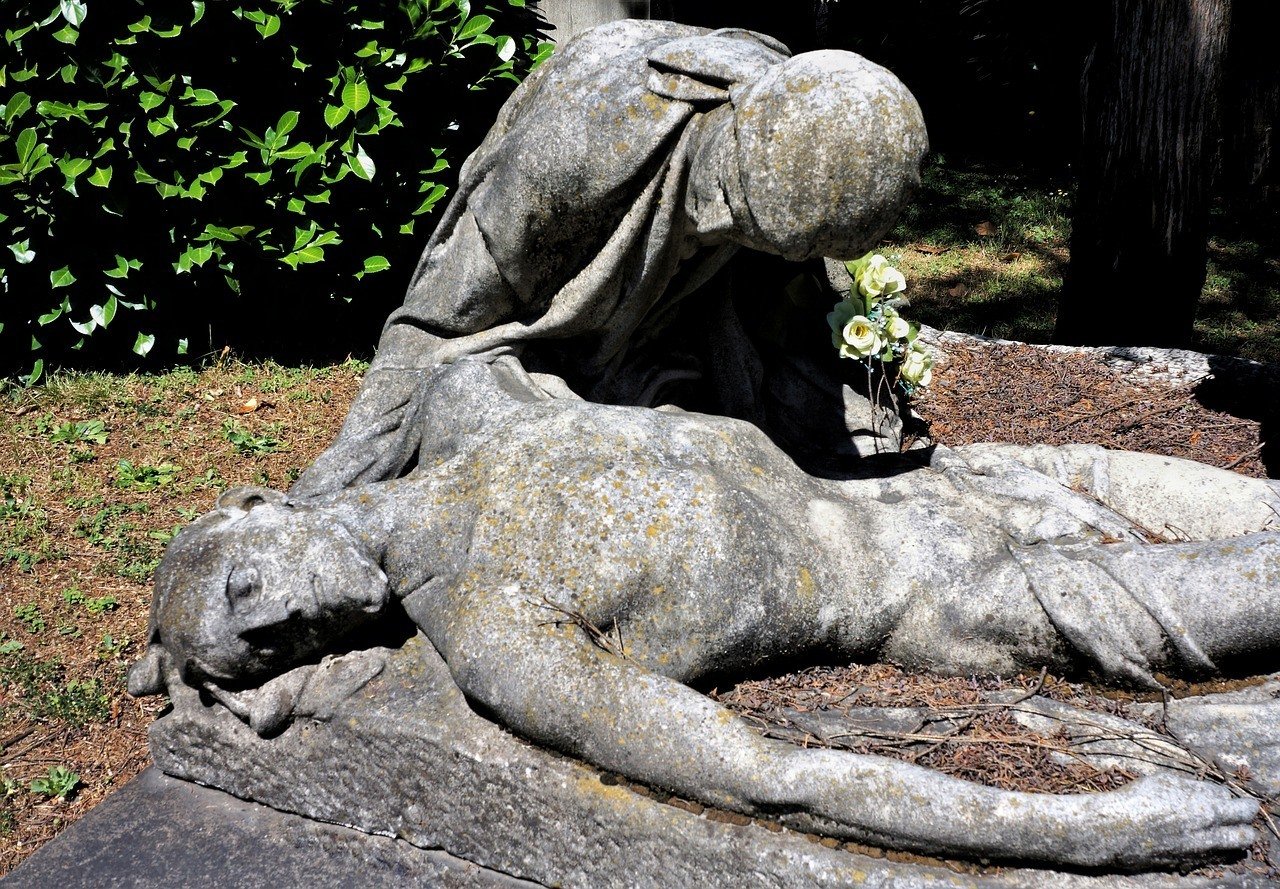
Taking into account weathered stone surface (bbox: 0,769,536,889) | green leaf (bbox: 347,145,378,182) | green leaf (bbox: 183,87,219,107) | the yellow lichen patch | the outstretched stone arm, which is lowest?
weathered stone surface (bbox: 0,769,536,889)

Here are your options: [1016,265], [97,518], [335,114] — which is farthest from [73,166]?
[1016,265]

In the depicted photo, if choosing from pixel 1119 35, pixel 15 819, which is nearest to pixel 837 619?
pixel 15 819

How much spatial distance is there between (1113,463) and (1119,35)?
111 inches

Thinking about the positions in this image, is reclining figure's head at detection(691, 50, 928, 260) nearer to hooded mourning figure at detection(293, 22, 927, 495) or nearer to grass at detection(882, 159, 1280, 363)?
hooded mourning figure at detection(293, 22, 927, 495)

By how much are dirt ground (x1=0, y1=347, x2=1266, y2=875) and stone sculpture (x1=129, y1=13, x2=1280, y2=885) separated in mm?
257

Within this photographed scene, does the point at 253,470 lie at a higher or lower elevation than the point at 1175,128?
lower

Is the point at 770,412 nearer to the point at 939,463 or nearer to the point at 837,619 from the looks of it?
the point at 939,463

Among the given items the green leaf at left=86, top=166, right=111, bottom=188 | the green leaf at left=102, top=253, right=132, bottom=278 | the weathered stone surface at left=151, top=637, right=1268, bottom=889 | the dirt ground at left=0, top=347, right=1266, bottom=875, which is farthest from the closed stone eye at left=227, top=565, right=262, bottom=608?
the green leaf at left=102, top=253, right=132, bottom=278

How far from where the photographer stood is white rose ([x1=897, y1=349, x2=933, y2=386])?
354 centimetres

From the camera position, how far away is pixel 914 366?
3.54 metres

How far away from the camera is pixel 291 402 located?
5180 millimetres

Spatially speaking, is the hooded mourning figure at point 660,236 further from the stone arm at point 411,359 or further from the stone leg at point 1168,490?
the stone leg at point 1168,490

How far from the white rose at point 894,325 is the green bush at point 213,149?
8.34ft

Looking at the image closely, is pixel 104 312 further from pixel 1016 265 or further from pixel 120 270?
pixel 1016 265
